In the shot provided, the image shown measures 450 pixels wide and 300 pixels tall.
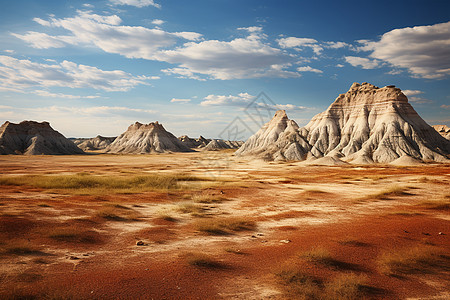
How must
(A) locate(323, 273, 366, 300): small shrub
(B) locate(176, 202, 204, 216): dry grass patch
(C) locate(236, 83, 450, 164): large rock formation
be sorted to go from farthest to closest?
(C) locate(236, 83, 450, 164): large rock formation
(B) locate(176, 202, 204, 216): dry grass patch
(A) locate(323, 273, 366, 300): small shrub

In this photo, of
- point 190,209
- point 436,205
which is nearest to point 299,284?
point 190,209

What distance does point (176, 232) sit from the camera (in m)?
11.0

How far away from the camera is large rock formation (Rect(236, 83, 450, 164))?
63.7 meters

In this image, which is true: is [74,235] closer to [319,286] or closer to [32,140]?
[319,286]

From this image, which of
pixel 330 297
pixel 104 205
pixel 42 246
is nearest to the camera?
pixel 330 297

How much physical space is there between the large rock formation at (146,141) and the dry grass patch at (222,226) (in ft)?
460

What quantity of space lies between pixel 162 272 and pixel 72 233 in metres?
4.90

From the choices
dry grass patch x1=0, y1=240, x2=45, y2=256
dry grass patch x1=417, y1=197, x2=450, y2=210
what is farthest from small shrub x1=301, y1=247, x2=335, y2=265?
dry grass patch x1=417, y1=197, x2=450, y2=210

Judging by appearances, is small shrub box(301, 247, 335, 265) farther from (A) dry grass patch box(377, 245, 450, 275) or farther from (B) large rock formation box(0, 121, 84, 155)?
(B) large rock formation box(0, 121, 84, 155)

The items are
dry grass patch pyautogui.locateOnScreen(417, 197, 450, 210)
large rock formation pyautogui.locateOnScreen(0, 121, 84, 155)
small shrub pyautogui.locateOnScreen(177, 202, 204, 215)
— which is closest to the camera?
small shrub pyautogui.locateOnScreen(177, 202, 204, 215)

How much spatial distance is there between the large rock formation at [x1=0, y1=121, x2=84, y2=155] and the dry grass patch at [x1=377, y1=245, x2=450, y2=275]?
127264 millimetres

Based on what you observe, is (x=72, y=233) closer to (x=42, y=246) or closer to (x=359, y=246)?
(x=42, y=246)

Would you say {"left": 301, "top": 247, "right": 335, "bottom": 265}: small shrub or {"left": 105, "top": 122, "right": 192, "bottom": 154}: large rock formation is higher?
{"left": 105, "top": 122, "right": 192, "bottom": 154}: large rock formation

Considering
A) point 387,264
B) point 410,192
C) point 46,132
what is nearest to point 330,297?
point 387,264
